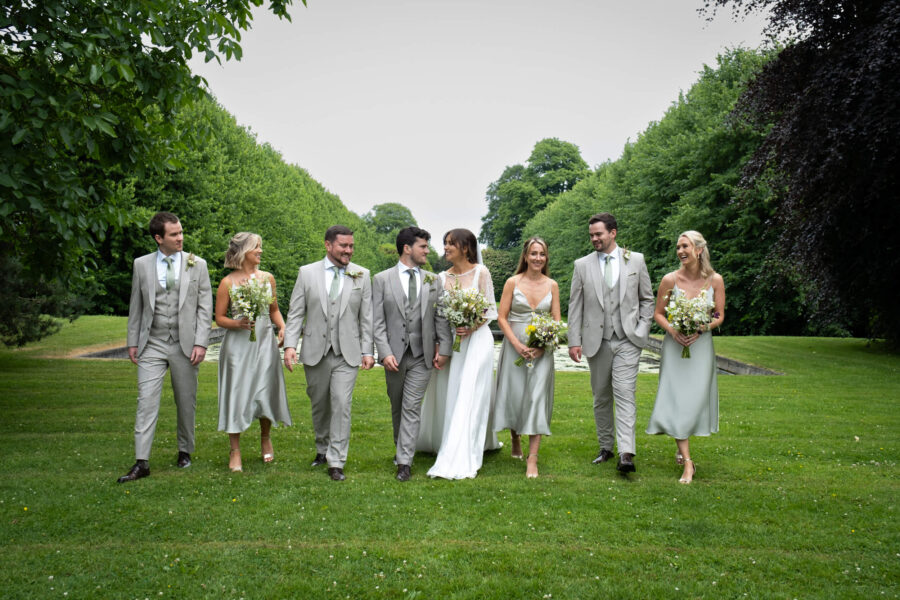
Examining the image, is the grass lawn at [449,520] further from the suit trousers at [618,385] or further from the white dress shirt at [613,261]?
the white dress shirt at [613,261]

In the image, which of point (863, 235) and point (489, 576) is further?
point (863, 235)

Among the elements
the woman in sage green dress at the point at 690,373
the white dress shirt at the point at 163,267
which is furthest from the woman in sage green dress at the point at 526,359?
the white dress shirt at the point at 163,267

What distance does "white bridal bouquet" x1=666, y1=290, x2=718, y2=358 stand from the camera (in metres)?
7.09

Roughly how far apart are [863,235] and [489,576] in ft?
54.3

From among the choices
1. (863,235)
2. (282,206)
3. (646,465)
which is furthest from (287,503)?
(282,206)

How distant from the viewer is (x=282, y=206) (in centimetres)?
4475

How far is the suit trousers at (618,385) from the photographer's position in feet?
23.5

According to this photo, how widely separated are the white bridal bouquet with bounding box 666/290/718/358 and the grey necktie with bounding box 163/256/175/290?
533cm

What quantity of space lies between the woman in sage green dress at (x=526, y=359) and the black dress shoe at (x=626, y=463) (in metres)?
0.81

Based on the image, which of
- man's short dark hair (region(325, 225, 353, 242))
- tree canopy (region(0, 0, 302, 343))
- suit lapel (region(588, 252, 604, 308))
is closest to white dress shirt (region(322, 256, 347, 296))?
man's short dark hair (region(325, 225, 353, 242))

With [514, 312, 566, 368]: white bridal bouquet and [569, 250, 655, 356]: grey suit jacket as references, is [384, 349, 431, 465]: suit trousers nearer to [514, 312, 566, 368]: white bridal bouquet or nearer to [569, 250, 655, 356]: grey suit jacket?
[514, 312, 566, 368]: white bridal bouquet

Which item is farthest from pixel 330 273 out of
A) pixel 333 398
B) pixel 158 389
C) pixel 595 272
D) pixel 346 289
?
pixel 595 272

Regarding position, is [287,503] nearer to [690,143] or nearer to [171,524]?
[171,524]

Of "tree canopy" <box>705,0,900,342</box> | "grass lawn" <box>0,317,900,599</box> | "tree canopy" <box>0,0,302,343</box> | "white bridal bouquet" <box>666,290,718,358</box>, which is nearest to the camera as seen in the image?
"grass lawn" <box>0,317,900,599</box>
